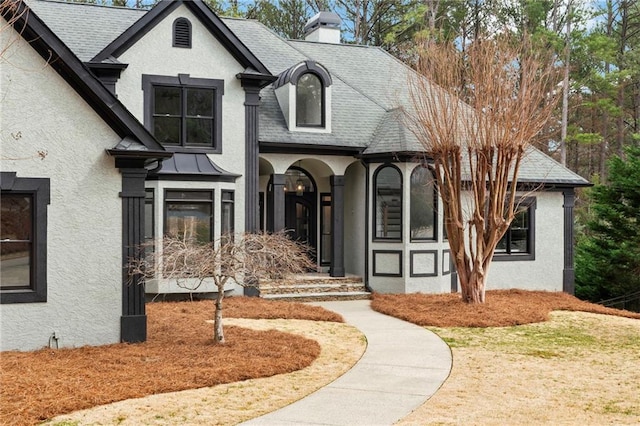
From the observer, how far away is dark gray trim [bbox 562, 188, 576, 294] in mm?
20391

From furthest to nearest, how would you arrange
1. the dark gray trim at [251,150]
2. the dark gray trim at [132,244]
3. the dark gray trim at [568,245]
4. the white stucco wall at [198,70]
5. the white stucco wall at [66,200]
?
the dark gray trim at [568,245], the dark gray trim at [251,150], the white stucco wall at [198,70], the dark gray trim at [132,244], the white stucco wall at [66,200]

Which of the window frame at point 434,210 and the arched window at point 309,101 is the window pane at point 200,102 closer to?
the arched window at point 309,101

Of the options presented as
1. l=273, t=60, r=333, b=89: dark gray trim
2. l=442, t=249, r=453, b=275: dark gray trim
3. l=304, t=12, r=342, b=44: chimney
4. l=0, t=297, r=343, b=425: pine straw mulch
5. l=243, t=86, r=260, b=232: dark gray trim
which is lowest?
l=0, t=297, r=343, b=425: pine straw mulch

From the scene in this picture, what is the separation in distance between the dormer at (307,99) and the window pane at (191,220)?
11.8 ft

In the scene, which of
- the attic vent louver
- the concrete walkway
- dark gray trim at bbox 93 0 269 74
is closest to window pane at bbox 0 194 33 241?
the concrete walkway

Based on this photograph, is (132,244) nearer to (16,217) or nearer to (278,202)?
(16,217)

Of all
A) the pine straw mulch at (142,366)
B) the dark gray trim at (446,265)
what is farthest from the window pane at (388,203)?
the pine straw mulch at (142,366)

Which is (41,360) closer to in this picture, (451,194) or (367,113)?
(451,194)

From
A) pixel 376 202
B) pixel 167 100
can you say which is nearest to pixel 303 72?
pixel 167 100

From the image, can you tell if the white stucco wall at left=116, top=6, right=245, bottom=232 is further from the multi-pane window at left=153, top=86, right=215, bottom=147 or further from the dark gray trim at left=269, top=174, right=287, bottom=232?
the dark gray trim at left=269, top=174, right=287, bottom=232

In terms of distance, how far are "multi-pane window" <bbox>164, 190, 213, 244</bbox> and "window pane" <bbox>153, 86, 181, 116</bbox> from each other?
2106 mm

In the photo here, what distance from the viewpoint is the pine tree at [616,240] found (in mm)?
20484

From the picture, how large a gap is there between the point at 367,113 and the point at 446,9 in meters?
18.3

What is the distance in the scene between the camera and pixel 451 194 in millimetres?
15344
